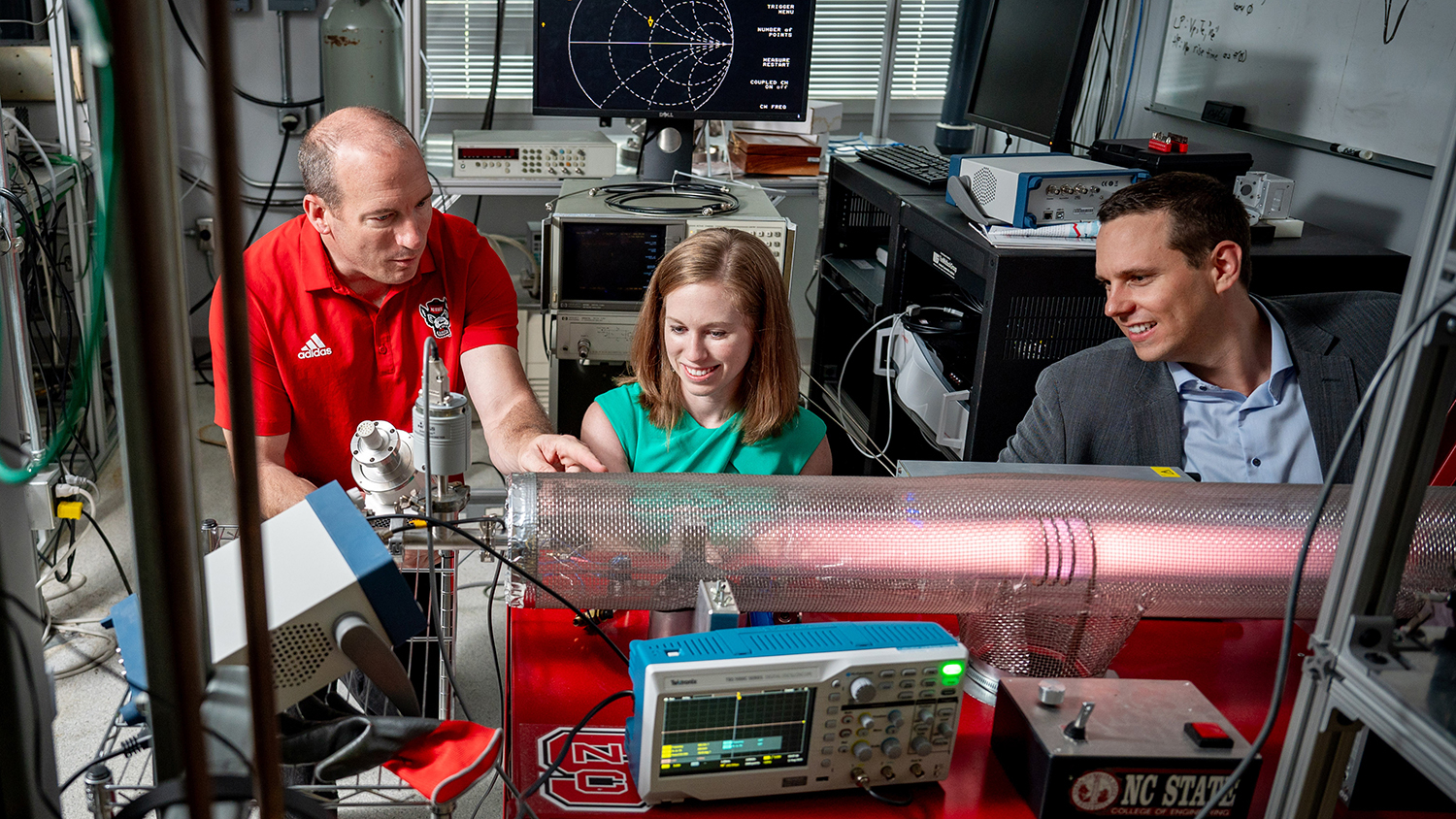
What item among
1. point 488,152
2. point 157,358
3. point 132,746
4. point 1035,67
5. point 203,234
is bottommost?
point 203,234

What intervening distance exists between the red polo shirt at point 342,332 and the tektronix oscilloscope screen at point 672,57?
0.87 m

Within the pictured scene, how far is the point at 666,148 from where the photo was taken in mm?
2887

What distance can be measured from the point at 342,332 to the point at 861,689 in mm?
1311

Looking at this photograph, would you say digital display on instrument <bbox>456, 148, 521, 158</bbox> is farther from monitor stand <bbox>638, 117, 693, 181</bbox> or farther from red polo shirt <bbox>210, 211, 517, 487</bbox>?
red polo shirt <bbox>210, 211, 517, 487</bbox>

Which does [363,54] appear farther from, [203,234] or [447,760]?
[447,760]

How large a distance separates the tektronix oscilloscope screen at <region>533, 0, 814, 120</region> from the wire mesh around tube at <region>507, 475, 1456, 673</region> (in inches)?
73.7

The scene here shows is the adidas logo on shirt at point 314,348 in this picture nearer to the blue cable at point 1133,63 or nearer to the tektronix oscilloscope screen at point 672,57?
the tektronix oscilloscope screen at point 672,57

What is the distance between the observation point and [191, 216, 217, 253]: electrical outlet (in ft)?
11.4

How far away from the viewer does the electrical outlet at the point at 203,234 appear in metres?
3.48

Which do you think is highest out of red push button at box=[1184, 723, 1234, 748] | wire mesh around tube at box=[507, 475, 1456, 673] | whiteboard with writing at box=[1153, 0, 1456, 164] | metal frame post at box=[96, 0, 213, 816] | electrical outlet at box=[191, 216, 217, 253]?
whiteboard with writing at box=[1153, 0, 1456, 164]

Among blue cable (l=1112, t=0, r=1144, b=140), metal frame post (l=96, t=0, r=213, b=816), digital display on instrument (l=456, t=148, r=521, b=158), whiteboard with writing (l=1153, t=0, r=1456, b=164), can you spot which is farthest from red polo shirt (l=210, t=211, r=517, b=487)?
blue cable (l=1112, t=0, r=1144, b=140)

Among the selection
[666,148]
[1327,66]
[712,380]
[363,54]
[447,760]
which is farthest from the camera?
[363,54]

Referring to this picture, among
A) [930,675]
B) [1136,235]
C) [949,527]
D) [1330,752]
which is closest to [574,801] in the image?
[930,675]

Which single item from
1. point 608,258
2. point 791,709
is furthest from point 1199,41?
point 791,709
